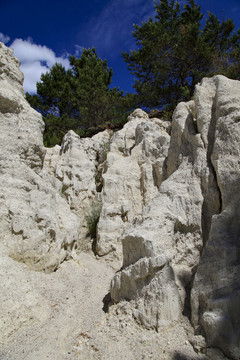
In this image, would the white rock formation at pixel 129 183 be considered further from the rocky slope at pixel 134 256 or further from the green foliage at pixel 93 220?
the green foliage at pixel 93 220

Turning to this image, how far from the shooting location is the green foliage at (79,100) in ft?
42.6

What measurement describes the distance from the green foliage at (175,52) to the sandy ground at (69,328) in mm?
9516

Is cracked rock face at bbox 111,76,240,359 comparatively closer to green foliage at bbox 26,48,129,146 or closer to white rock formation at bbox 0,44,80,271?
white rock formation at bbox 0,44,80,271

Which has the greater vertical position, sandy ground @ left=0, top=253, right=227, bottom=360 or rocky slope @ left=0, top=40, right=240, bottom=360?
rocky slope @ left=0, top=40, right=240, bottom=360

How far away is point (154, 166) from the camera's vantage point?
22.2ft

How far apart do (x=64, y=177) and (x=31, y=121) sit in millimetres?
2150

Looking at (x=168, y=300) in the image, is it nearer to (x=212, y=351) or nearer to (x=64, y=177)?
(x=212, y=351)

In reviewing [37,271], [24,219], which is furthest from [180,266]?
[24,219]

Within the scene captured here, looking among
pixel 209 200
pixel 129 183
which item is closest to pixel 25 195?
pixel 129 183

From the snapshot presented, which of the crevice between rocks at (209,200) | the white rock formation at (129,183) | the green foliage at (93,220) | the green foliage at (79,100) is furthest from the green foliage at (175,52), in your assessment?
the crevice between rocks at (209,200)

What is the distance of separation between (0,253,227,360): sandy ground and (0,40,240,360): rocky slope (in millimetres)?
12

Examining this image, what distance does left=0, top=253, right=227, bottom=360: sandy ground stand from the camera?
8.82 feet

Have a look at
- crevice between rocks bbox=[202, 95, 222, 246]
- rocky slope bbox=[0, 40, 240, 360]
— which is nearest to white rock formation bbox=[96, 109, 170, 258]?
rocky slope bbox=[0, 40, 240, 360]

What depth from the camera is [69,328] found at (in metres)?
3.23
